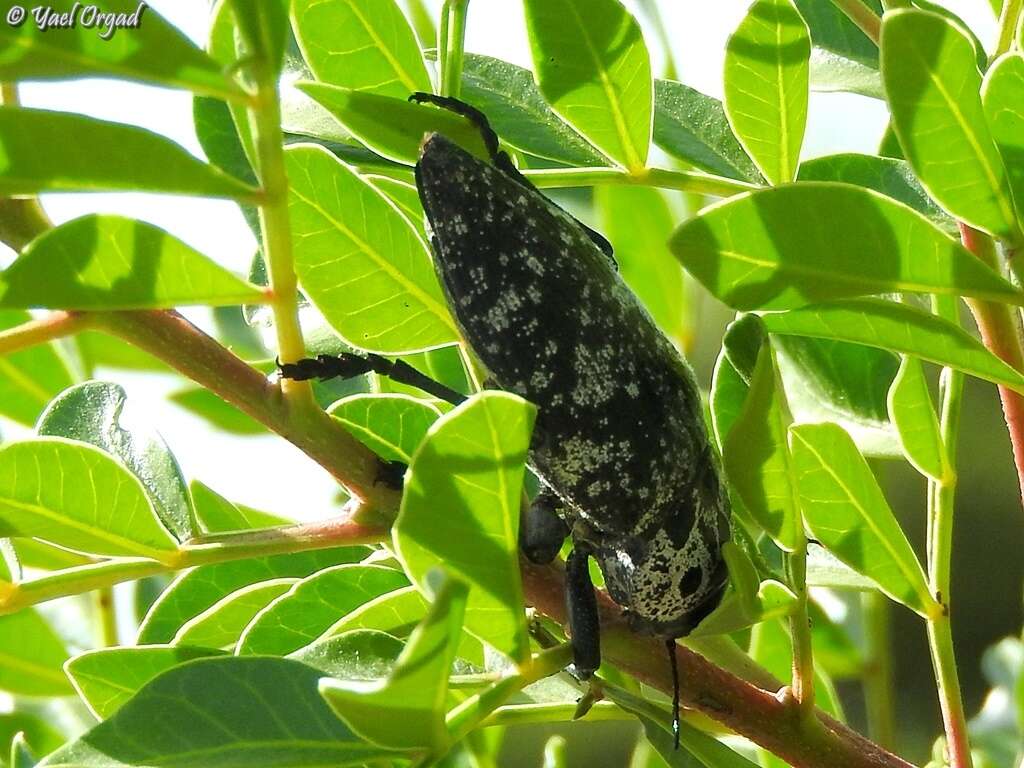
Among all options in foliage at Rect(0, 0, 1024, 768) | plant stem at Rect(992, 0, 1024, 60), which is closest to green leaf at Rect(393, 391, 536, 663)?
foliage at Rect(0, 0, 1024, 768)

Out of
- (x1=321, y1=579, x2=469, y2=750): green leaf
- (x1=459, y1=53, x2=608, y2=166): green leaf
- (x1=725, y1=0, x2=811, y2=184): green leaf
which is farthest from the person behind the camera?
(x1=459, y1=53, x2=608, y2=166): green leaf

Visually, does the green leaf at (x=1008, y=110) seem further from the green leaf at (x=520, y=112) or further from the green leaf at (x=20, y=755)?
the green leaf at (x=20, y=755)

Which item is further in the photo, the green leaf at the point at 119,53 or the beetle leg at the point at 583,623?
the beetle leg at the point at 583,623

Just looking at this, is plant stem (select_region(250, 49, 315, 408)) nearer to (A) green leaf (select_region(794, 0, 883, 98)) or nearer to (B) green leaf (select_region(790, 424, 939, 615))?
(B) green leaf (select_region(790, 424, 939, 615))

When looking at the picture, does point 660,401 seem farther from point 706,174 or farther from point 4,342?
point 4,342

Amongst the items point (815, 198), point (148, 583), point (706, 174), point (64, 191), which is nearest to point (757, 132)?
point (706, 174)

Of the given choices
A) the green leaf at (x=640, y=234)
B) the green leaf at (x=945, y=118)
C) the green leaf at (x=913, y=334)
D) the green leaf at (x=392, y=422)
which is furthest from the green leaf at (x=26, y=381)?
the green leaf at (x=945, y=118)

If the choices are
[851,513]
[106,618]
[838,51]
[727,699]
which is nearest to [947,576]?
[851,513]

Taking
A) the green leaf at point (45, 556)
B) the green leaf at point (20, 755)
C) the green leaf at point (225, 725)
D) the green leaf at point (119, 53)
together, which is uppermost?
the green leaf at point (119, 53)
